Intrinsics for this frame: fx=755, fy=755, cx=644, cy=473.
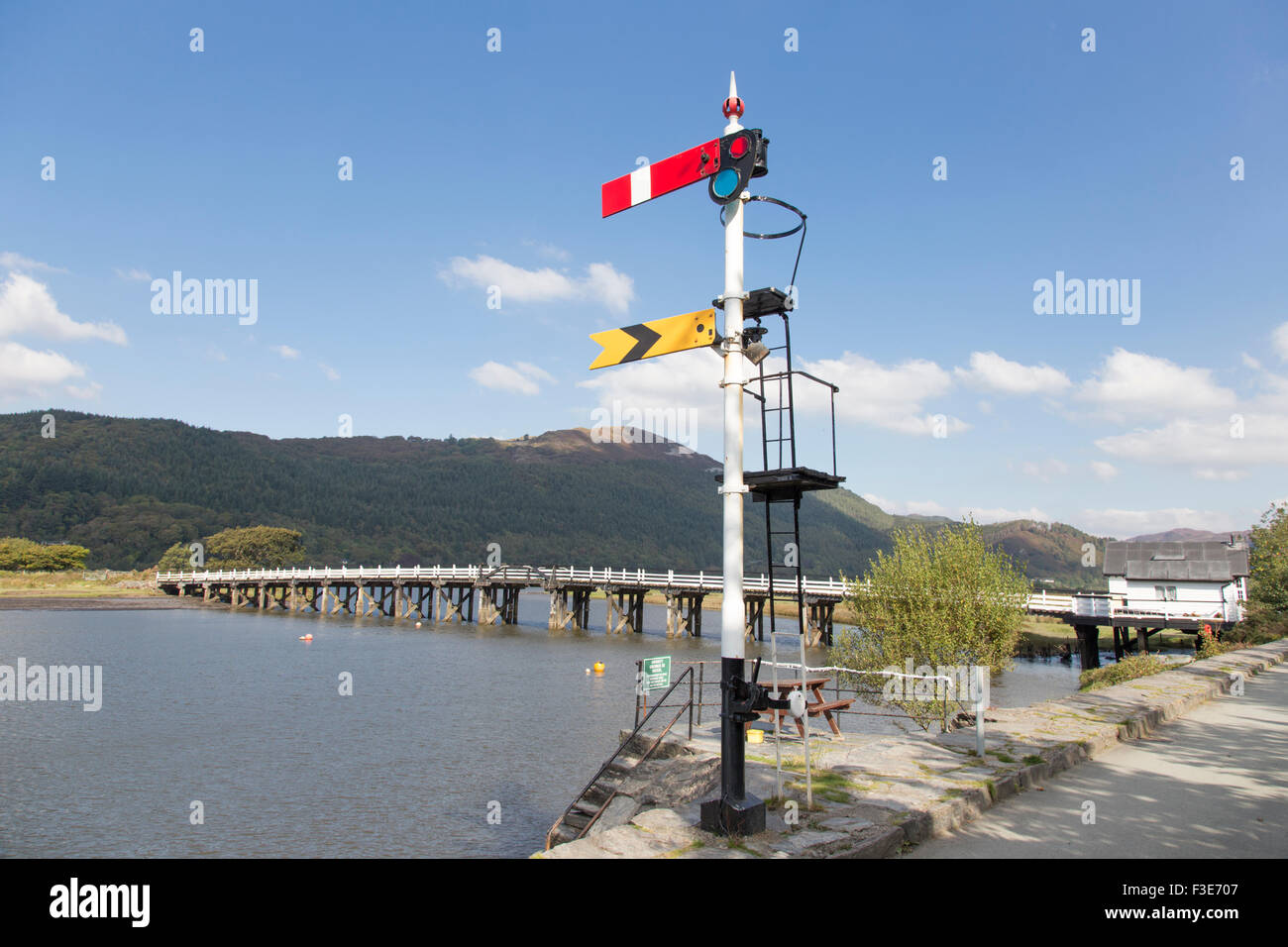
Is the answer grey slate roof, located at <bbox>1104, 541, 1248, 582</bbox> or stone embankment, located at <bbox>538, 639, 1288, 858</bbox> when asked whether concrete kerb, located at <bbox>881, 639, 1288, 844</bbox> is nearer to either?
stone embankment, located at <bbox>538, 639, 1288, 858</bbox>

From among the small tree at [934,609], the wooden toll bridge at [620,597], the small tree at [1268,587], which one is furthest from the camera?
the wooden toll bridge at [620,597]

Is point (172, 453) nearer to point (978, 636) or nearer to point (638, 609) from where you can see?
point (638, 609)

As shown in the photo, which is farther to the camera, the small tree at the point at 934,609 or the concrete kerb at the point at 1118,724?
the small tree at the point at 934,609

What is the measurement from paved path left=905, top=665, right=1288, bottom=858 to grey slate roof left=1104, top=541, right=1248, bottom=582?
37.5 metres

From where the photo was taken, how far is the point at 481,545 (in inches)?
6107

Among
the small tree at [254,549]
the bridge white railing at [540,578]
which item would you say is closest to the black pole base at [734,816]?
the bridge white railing at [540,578]

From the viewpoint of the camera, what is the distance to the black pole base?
5574 millimetres

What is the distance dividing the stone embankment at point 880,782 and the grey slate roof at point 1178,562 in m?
34.6

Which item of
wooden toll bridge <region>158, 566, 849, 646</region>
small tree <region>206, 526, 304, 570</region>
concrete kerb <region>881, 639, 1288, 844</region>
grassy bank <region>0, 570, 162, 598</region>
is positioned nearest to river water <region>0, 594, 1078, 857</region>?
concrete kerb <region>881, 639, 1288, 844</region>

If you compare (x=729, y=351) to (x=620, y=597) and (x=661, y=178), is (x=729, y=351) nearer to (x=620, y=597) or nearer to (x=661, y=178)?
(x=661, y=178)

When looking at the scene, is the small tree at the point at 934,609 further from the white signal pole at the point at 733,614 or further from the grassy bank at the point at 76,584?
the grassy bank at the point at 76,584

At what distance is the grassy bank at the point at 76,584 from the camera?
70.8 meters

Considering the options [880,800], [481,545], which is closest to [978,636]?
[880,800]
